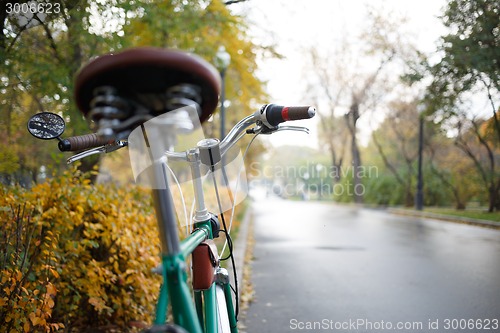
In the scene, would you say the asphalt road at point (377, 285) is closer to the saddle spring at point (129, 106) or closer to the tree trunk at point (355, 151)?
the saddle spring at point (129, 106)

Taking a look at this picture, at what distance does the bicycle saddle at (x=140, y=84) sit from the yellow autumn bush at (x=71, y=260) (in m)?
1.59

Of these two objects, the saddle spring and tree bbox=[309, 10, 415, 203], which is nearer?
the saddle spring

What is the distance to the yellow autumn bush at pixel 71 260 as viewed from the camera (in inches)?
96.3

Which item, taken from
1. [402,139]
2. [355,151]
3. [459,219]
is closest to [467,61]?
[459,219]

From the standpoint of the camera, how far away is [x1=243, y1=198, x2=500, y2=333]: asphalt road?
4074 mm

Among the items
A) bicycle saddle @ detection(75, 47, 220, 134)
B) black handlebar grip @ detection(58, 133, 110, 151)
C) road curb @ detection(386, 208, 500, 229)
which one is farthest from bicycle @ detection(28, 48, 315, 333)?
road curb @ detection(386, 208, 500, 229)

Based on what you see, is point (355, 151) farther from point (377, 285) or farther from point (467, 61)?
point (377, 285)

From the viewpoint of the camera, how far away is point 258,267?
7125 mm

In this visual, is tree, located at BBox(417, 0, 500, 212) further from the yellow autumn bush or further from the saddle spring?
the saddle spring

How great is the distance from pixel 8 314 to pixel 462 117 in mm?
16047

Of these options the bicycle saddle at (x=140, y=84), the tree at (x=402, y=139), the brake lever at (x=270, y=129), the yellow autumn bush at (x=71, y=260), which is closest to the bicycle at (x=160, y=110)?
the bicycle saddle at (x=140, y=84)

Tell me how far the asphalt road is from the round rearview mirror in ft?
8.99

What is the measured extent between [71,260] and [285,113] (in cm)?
191

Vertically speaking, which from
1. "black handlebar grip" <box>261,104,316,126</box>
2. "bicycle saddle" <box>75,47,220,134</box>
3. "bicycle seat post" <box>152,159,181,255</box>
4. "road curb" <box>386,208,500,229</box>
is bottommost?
"road curb" <box>386,208,500,229</box>
